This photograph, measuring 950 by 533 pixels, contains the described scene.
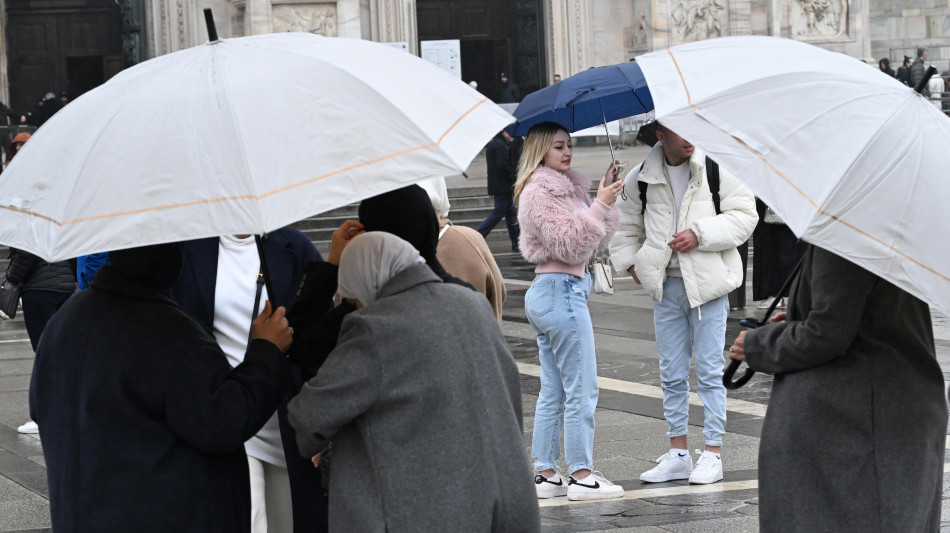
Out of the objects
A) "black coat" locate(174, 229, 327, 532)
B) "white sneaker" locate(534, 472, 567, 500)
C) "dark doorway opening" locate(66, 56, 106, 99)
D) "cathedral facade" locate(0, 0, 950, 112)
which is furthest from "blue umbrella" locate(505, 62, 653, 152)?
"dark doorway opening" locate(66, 56, 106, 99)

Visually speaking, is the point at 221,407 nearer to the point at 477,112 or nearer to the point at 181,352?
the point at 181,352

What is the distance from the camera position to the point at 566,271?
6414mm

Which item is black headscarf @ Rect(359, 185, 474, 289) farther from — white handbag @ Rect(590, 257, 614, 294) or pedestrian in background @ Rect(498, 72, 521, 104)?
pedestrian in background @ Rect(498, 72, 521, 104)

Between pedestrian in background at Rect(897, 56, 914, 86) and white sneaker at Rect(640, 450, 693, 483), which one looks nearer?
white sneaker at Rect(640, 450, 693, 483)

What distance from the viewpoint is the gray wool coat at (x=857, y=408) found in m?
3.96

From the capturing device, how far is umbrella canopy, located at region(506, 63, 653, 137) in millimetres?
6562

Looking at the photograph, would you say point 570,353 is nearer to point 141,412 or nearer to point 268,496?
point 268,496

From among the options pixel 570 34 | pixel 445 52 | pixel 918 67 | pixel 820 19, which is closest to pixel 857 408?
pixel 445 52

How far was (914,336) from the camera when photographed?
157 inches

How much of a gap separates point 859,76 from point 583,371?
111 inches

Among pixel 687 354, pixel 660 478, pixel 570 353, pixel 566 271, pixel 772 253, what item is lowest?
pixel 660 478

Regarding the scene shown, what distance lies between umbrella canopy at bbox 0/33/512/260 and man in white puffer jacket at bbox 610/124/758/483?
3315 millimetres

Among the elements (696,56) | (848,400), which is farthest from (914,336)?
(696,56)

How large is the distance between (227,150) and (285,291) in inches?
53.0
